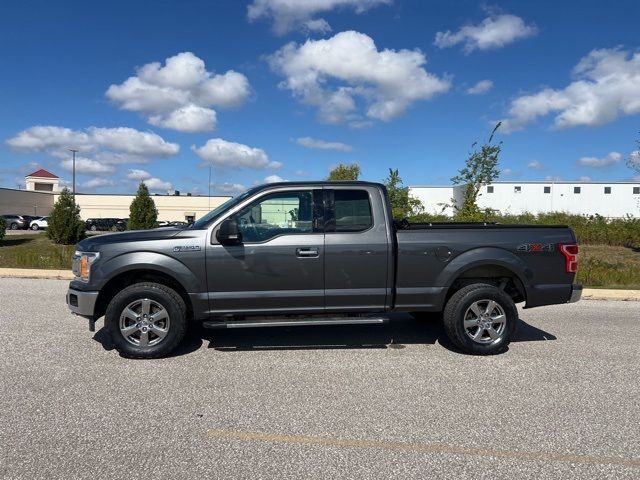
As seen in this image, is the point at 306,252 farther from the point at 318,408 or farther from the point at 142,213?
the point at 142,213

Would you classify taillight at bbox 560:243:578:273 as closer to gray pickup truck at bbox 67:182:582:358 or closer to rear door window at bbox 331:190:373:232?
gray pickup truck at bbox 67:182:582:358

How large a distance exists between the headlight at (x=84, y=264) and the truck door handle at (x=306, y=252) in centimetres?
224

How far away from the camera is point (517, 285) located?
5656mm

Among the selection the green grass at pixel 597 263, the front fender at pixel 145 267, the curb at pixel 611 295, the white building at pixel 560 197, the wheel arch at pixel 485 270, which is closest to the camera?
the front fender at pixel 145 267

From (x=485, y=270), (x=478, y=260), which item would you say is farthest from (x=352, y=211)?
(x=485, y=270)

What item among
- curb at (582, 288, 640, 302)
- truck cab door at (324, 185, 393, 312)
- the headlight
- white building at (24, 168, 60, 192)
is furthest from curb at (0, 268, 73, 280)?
white building at (24, 168, 60, 192)

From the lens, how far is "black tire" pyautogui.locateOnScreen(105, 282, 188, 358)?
5.06 m

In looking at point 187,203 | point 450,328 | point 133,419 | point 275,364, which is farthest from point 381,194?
point 187,203

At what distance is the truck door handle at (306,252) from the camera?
17.0ft

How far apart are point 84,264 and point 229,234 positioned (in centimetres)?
173

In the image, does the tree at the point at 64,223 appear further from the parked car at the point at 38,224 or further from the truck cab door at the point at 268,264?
the parked car at the point at 38,224

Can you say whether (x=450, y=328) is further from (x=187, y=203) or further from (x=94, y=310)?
(x=187, y=203)

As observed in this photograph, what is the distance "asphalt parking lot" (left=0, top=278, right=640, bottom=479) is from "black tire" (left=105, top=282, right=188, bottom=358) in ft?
0.49

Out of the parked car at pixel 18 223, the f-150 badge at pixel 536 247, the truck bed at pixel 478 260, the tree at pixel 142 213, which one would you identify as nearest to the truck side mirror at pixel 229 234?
the truck bed at pixel 478 260
